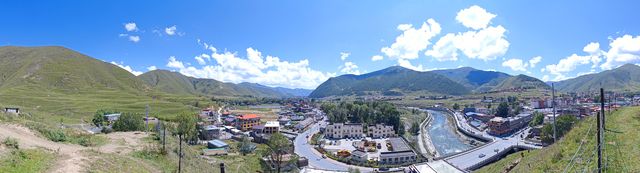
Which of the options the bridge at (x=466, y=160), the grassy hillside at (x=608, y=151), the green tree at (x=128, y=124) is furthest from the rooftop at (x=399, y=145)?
the green tree at (x=128, y=124)

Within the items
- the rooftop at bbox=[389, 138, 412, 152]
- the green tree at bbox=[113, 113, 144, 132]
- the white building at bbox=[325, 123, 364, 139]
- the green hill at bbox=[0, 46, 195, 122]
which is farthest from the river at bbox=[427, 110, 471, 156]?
the green hill at bbox=[0, 46, 195, 122]

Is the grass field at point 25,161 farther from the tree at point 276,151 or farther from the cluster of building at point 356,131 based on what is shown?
the cluster of building at point 356,131

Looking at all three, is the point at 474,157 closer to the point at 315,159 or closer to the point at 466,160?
the point at 466,160

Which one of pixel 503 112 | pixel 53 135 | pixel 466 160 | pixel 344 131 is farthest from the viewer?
pixel 503 112

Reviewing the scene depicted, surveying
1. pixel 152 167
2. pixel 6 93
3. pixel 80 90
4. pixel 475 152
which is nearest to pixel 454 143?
pixel 475 152

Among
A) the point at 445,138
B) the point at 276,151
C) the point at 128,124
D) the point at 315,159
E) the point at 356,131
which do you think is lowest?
the point at 445,138

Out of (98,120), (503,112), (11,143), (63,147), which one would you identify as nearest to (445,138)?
(503,112)

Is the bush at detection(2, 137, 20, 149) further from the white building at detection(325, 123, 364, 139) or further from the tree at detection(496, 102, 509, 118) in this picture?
the tree at detection(496, 102, 509, 118)
